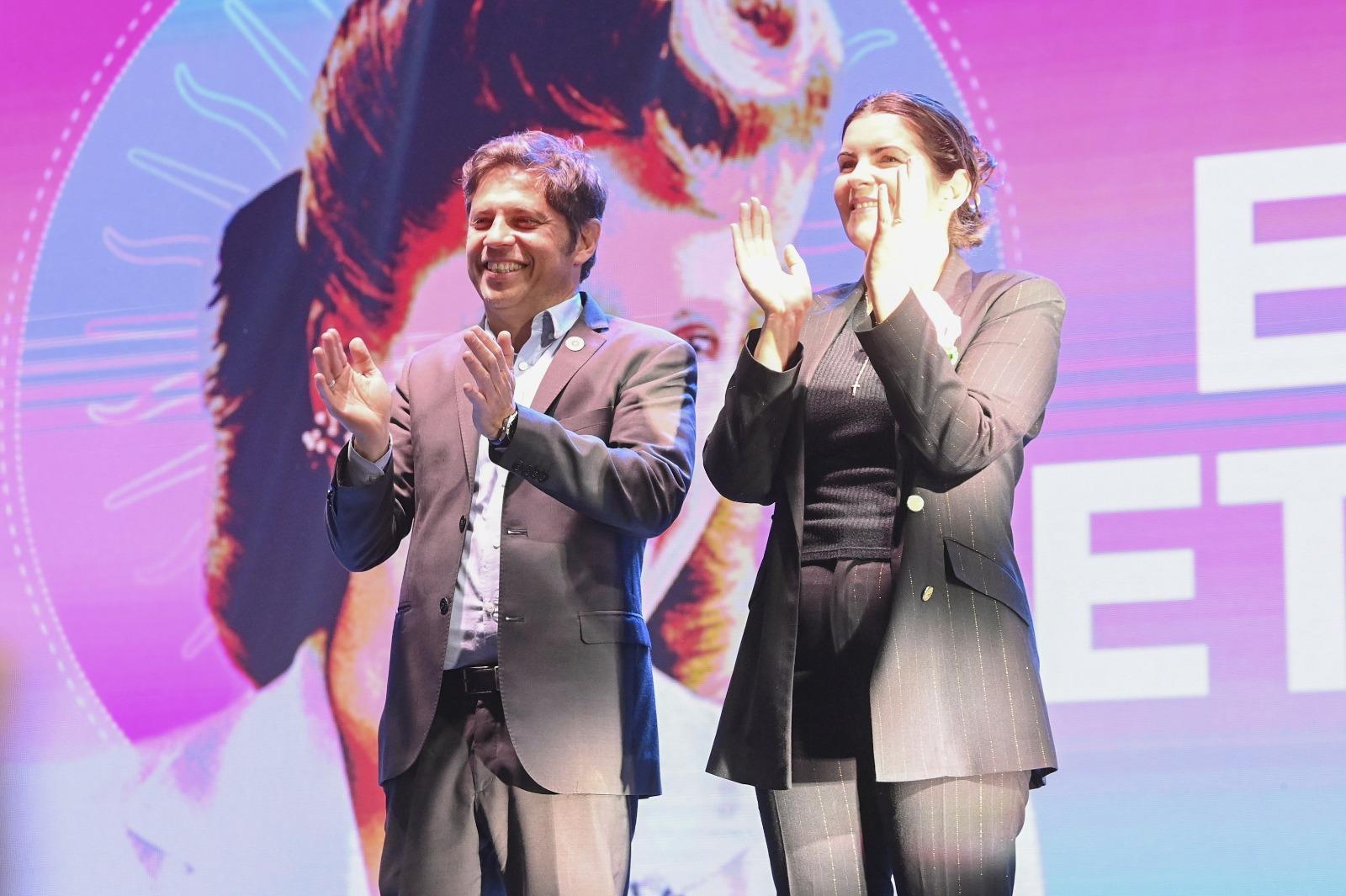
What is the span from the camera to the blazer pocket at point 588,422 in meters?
2.25

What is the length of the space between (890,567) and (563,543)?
0.52 metres

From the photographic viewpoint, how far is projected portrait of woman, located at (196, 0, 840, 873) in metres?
3.27

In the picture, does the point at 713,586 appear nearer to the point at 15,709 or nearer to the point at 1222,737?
the point at 1222,737

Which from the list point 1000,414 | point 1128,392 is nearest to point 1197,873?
point 1128,392

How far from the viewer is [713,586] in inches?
127

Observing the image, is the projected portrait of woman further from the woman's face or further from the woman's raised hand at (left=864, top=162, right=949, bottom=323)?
the woman's raised hand at (left=864, top=162, right=949, bottom=323)

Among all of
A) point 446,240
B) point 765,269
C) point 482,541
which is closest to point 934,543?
point 765,269

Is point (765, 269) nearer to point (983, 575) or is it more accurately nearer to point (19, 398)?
point (983, 575)

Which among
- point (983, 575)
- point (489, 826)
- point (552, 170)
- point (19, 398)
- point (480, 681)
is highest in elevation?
point (552, 170)

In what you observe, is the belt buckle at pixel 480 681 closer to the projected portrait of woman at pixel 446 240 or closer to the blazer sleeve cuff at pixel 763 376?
the blazer sleeve cuff at pixel 763 376

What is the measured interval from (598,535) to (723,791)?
1.12 meters

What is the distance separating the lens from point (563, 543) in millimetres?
2191

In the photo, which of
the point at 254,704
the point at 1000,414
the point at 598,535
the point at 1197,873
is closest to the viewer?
the point at 1000,414

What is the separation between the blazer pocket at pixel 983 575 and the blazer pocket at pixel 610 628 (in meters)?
0.53
